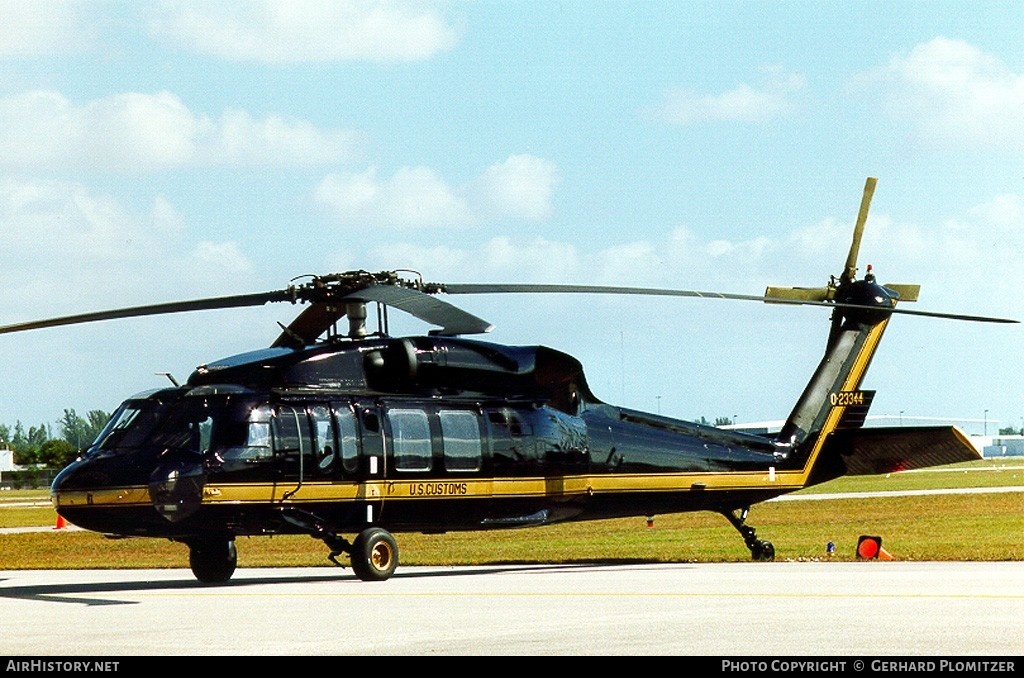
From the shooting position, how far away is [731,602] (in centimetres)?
1716

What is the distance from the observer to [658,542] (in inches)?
1339

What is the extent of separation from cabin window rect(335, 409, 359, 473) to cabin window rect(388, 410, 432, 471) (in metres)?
0.64

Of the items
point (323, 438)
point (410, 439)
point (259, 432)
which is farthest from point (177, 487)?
point (410, 439)

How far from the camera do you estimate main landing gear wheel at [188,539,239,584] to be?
2348 cm

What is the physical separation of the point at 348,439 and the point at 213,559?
118 inches

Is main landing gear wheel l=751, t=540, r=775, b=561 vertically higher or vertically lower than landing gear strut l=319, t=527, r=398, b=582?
lower

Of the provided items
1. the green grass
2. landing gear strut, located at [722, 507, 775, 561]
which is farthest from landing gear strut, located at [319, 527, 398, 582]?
landing gear strut, located at [722, 507, 775, 561]

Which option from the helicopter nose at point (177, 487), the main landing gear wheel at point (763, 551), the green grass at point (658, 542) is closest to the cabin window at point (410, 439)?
the helicopter nose at point (177, 487)

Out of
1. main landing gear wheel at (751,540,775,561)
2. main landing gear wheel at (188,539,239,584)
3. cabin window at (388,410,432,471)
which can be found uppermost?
cabin window at (388,410,432,471)

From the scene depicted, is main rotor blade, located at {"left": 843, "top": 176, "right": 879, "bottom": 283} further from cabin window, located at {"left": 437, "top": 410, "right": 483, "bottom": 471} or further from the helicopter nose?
the helicopter nose
